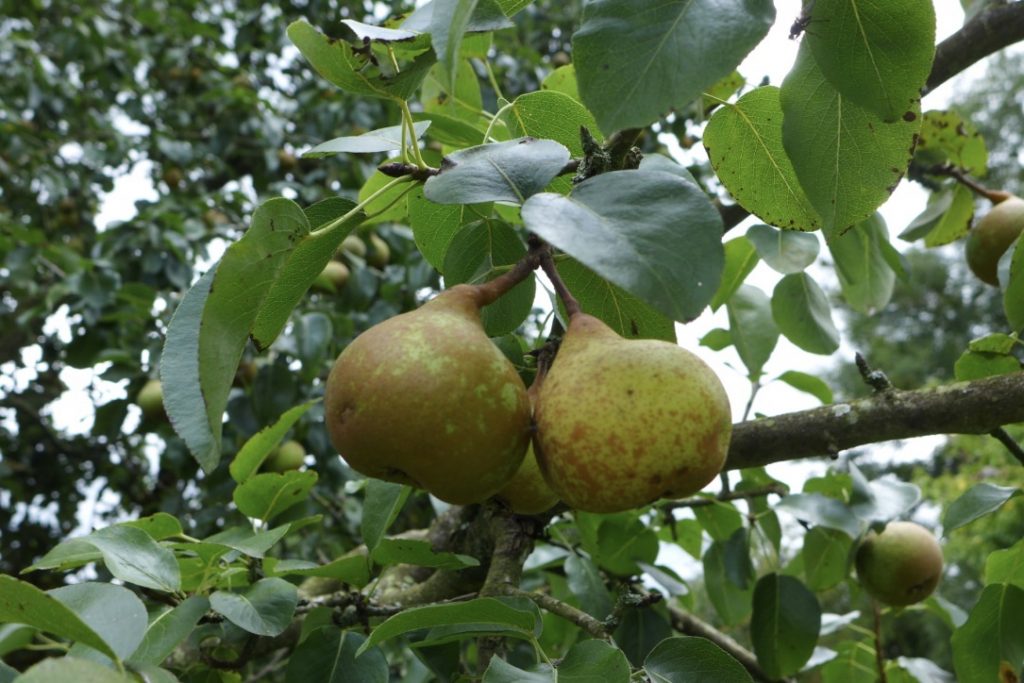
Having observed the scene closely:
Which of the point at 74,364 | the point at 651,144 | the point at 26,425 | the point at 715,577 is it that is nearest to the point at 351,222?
the point at 715,577

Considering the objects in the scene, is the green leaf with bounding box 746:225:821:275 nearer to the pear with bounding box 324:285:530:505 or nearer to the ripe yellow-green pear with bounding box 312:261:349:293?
the pear with bounding box 324:285:530:505

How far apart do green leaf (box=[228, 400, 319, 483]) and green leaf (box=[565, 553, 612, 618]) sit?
0.43 meters

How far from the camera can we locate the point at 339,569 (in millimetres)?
1026

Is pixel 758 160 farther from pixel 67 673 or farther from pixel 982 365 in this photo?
pixel 67 673

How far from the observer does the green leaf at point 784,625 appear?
1356 millimetres

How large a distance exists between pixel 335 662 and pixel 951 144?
48.1 inches

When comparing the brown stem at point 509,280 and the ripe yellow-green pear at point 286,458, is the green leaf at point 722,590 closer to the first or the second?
the brown stem at point 509,280

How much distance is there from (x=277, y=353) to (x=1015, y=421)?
1.67 meters

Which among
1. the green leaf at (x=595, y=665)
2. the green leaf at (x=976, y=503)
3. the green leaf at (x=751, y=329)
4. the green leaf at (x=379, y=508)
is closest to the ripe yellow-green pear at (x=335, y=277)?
the green leaf at (x=751, y=329)

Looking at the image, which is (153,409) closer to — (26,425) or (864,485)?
(26,425)

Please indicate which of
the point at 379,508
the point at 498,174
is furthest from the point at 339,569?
the point at 498,174

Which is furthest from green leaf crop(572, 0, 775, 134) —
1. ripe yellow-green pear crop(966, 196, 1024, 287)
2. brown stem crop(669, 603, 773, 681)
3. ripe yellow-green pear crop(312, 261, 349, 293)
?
ripe yellow-green pear crop(312, 261, 349, 293)

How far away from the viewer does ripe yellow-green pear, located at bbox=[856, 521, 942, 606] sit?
1411mm

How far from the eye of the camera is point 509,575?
0.96m
